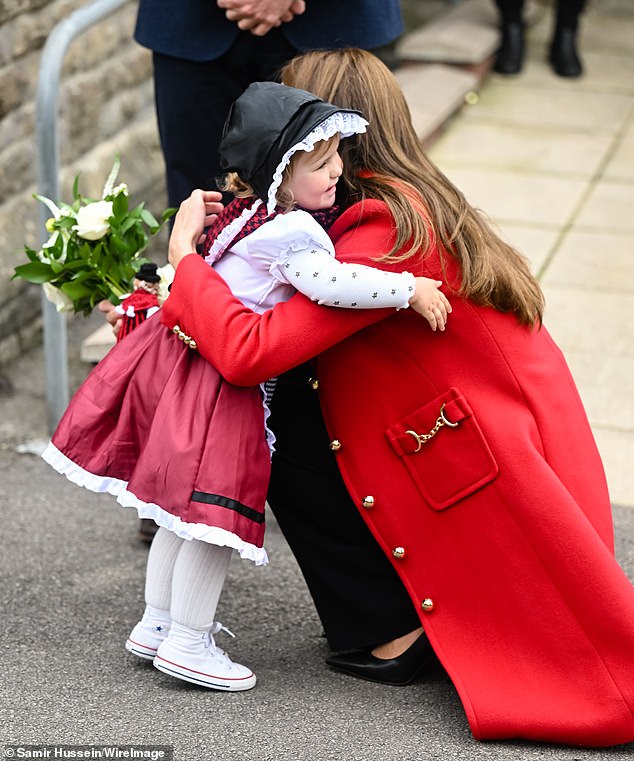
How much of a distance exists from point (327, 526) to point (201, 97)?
1.39 metres

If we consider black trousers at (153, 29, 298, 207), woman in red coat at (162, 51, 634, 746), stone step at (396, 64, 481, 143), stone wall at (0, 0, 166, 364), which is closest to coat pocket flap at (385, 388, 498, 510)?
woman in red coat at (162, 51, 634, 746)

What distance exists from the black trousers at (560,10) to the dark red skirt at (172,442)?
539 centimetres

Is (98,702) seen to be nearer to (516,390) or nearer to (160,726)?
(160,726)

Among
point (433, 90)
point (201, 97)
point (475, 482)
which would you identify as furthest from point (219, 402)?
point (433, 90)

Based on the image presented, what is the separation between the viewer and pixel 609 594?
8.67 ft

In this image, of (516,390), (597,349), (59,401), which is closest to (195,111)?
(59,401)

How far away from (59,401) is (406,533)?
1822mm

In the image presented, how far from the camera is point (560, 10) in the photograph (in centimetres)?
770

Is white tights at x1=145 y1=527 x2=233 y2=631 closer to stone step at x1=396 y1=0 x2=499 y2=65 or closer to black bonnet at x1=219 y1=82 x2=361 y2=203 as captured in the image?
black bonnet at x1=219 y1=82 x2=361 y2=203

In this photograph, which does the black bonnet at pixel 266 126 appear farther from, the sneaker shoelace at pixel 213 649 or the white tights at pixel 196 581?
the sneaker shoelace at pixel 213 649

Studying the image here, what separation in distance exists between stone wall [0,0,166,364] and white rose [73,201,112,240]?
1148 mm

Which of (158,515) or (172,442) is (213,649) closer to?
(158,515)

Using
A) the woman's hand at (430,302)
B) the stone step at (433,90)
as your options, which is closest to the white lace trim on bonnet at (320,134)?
the woman's hand at (430,302)

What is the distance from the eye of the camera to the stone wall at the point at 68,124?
4.84 m
